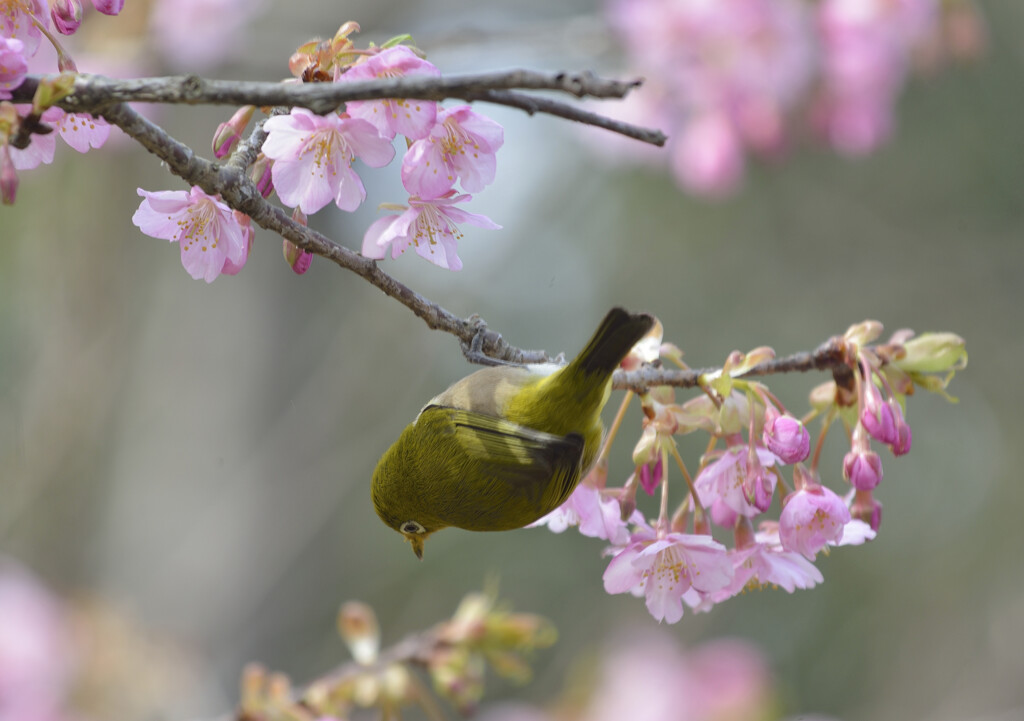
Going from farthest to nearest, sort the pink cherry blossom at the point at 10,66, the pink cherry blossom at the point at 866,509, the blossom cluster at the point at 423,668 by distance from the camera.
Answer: the blossom cluster at the point at 423,668 → the pink cherry blossom at the point at 866,509 → the pink cherry blossom at the point at 10,66

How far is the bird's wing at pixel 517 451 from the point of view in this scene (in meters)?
1.49

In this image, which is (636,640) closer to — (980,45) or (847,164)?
(980,45)

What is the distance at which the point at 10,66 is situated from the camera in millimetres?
925

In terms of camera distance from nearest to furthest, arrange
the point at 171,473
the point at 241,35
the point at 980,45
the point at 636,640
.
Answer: the point at 980,45 → the point at 241,35 → the point at 171,473 → the point at 636,640

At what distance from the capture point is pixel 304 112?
1180 millimetres

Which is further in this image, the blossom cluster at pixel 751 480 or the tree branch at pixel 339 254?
the blossom cluster at pixel 751 480

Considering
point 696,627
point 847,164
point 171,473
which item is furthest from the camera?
point 847,164

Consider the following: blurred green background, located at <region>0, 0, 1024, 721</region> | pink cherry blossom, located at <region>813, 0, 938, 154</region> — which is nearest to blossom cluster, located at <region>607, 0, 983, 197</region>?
pink cherry blossom, located at <region>813, 0, 938, 154</region>

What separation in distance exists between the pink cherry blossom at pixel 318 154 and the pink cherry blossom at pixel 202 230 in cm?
10

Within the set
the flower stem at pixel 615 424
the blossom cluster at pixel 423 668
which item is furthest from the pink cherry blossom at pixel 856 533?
the blossom cluster at pixel 423 668

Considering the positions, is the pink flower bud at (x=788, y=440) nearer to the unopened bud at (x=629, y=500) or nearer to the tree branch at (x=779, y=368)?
the tree branch at (x=779, y=368)

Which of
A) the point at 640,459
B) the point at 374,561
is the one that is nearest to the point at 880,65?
the point at 640,459

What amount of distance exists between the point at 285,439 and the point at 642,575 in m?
3.69

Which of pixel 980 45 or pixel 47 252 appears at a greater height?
pixel 980 45
